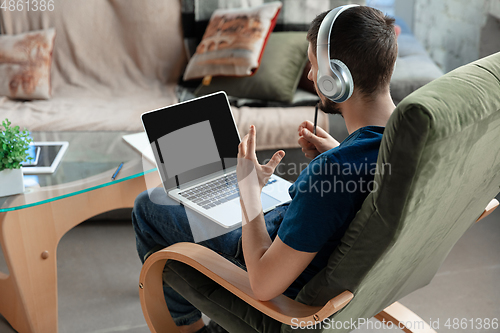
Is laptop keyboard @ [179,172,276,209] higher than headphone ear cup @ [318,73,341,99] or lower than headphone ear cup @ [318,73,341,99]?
lower

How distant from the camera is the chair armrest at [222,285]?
91 cm

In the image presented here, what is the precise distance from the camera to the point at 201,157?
1.48 metres

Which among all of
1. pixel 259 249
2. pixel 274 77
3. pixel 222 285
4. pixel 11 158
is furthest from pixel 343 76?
pixel 274 77

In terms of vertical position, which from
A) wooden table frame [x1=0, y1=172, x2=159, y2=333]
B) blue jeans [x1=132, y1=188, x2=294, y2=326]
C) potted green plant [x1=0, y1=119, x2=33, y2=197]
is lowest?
wooden table frame [x1=0, y1=172, x2=159, y2=333]

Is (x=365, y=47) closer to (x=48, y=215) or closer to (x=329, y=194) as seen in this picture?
(x=329, y=194)

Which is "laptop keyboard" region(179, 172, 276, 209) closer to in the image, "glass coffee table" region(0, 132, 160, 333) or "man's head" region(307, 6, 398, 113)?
"glass coffee table" region(0, 132, 160, 333)

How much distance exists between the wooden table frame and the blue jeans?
30cm

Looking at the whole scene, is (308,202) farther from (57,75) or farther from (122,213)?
(57,75)

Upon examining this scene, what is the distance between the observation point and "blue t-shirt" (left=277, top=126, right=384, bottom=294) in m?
0.83

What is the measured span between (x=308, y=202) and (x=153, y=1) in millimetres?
2131

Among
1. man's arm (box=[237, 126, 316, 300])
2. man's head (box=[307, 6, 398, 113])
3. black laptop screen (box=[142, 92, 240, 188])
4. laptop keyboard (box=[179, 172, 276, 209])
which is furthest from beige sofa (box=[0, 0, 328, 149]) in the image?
man's head (box=[307, 6, 398, 113])

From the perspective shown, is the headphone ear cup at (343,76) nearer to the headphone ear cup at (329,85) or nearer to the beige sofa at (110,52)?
the headphone ear cup at (329,85)

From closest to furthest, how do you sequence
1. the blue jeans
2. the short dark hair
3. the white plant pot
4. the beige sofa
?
the short dark hair
the blue jeans
the white plant pot
the beige sofa

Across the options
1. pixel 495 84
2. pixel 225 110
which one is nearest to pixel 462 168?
pixel 495 84
